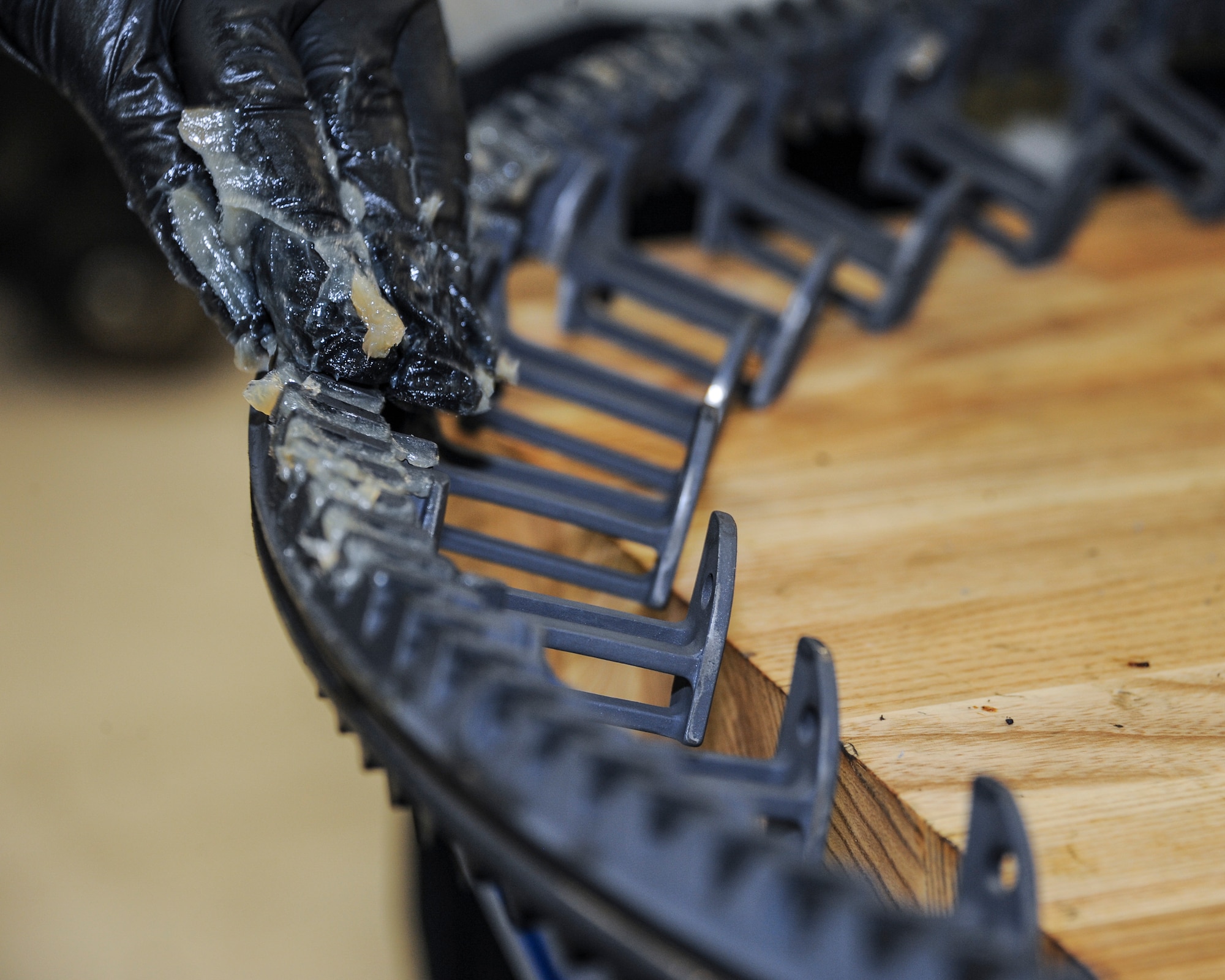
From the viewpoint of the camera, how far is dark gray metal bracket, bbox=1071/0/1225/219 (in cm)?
104

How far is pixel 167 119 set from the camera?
1.65 ft

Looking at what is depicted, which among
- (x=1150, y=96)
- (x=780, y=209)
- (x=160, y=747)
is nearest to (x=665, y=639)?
(x=780, y=209)

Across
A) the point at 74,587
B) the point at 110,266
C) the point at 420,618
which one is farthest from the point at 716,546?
the point at 110,266

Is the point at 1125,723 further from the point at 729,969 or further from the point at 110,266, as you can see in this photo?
the point at 110,266

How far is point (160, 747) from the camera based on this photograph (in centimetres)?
153

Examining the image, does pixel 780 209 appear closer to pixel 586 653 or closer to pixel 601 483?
pixel 601 483

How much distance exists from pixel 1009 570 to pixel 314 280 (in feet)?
1.25

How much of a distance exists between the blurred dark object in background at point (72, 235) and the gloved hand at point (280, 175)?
159 cm

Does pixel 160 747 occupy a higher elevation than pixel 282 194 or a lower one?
lower

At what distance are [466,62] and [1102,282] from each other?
76 centimetres

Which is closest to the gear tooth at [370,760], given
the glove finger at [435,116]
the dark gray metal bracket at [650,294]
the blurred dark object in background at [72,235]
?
the glove finger at [435,116]

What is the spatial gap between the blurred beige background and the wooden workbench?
2.39 ft

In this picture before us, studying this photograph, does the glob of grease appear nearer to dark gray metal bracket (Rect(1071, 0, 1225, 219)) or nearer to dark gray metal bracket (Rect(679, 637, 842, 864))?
dark gray metal bracket (Rect(679, 637, 842, 864))

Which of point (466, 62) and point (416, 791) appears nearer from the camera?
point (416, 791)
